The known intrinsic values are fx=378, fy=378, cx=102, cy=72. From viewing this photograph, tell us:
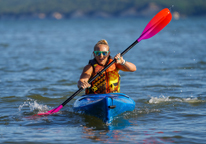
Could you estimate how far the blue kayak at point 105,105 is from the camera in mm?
6848

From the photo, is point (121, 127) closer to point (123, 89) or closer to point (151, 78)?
point (123, 89)

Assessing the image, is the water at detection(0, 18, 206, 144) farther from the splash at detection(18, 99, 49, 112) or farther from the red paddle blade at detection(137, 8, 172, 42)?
the red paddle blade at detection(137, 8, 172, 42)

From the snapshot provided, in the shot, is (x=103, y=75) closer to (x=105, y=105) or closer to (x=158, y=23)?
(x=105, y=105)

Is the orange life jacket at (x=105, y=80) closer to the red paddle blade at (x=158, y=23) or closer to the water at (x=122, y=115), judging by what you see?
the water at (x=122, y=115)

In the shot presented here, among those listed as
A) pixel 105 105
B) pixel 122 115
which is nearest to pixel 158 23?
pixel 122 115

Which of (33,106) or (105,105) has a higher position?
(33,106)

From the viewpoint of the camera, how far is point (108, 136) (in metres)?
6.57

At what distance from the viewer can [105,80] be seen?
7617mm

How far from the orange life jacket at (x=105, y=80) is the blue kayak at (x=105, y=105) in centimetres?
28

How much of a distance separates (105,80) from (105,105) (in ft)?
2.99

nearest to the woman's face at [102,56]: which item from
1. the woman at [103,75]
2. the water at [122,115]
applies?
the woman at [103,75]

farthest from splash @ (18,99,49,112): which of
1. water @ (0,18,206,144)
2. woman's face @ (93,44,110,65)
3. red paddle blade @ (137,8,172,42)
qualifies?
red paddle blade @ (137,8,172,42)

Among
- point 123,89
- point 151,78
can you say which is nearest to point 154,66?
point 151,78

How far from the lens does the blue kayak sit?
6.85 meters
